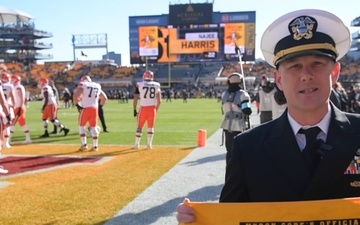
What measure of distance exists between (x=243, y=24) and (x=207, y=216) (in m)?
50.6

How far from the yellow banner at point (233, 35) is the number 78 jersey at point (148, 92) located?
130ft

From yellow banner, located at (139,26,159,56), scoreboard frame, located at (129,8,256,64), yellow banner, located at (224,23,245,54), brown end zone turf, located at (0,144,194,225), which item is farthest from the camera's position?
yellow banner, located at (139,26,159,56)

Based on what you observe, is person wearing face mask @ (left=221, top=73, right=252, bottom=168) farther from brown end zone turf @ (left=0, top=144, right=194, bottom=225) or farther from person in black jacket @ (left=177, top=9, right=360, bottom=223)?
person in black jacket @ (left=177, top=9, right=360, bottom=223)

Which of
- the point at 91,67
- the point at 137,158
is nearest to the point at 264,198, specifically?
the point at 137,158

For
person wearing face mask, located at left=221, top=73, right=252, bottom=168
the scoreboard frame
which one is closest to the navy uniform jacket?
person wearing face mask, located at left=221, top=73, right=252, bottom=168

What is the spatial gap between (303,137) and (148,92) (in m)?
9.18

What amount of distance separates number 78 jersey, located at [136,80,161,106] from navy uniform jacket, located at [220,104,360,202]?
9.00m

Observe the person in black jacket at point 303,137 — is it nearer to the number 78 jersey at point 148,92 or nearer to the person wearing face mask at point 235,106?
the person wearing face mask at point 235,106

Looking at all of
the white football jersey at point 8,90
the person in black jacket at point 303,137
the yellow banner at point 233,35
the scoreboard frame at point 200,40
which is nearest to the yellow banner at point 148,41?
the scoreboard frame at point 200,40

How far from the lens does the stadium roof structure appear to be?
252 ft

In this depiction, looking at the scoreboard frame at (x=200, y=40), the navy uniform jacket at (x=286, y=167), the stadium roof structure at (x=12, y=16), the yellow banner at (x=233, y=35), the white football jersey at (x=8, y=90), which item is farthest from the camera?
the stadium roof structure at (x=12, y=16)

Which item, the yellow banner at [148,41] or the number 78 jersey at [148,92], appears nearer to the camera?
the number 78 jersey at [148,92]

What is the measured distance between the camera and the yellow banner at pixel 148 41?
50500 mm

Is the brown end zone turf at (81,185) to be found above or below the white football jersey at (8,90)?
below
